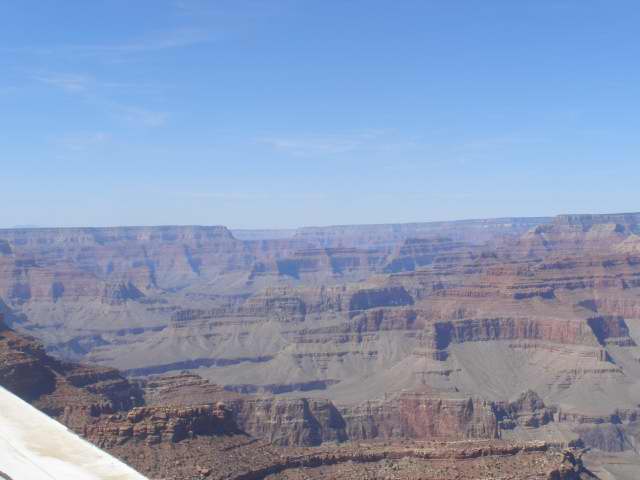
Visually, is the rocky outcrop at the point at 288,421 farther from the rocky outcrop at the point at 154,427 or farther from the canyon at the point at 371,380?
the rocky outcrop at the point at 154,427

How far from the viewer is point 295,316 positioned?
630 ft

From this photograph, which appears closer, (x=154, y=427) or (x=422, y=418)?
(x=154, y=427)

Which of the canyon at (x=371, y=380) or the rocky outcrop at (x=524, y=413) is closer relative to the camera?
the canyon at (x=371, y=380)

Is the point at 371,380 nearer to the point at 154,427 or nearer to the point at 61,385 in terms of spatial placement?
the point at 61,385

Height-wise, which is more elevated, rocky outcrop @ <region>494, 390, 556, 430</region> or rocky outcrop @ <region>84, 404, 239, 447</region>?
rocky outcrop @ <region>84, 404, 239, 447</region>

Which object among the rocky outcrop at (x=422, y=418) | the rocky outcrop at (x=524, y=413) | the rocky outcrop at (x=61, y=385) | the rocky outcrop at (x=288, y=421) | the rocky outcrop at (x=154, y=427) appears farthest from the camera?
the rocky outcrop at (x=524, y=413)

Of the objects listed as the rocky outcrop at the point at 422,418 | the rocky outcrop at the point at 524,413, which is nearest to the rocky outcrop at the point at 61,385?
the rocky outcrop at the point at 422,418

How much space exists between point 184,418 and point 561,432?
6851 centimetres

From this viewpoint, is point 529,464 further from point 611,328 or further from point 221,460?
point 611,328

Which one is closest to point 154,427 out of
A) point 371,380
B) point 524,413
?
point 524,413

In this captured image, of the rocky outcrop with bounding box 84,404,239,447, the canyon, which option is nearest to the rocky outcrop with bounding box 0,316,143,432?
the canyon

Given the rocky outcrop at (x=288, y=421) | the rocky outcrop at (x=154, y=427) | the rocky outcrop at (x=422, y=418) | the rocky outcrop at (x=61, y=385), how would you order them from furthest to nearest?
the rocky outcrop at (x=288, y=421) → the rocky outcrop at (x=422, y=418) → the rocky outcrop at (x=61, y=385) → the rocky outcrop at (x=154, y=427)

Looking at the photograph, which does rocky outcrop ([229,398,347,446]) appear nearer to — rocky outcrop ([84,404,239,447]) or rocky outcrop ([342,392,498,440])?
rocky outcrop ([342,392,498,440])

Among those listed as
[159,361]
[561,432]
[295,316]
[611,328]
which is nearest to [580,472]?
[561,432]
